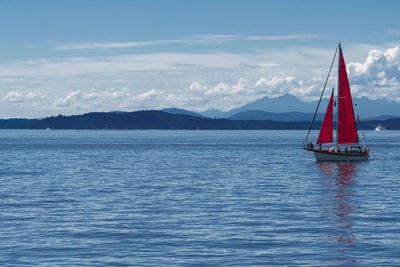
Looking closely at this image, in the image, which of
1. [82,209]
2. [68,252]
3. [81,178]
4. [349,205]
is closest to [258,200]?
[349,205]

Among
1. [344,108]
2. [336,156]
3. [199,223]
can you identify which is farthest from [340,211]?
[344,108]

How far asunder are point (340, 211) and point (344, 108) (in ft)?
166

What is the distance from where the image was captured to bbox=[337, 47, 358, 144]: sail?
82.2 m

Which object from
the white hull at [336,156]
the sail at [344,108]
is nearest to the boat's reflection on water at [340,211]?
the white hull at [336,156]

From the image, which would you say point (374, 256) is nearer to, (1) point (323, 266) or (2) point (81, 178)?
(1) point (323, 266)

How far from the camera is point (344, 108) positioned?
270ft

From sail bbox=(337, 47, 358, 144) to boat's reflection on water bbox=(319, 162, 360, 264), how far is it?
17647 mm

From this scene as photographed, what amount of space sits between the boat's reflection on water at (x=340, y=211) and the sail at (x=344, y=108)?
17647 millimetres

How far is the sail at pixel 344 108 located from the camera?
8225 centimetres

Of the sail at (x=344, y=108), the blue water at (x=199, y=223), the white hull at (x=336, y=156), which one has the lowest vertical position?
the blue water at (x=199, y=223)

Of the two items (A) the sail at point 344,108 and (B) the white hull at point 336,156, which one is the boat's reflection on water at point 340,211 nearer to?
(B) the white hull at point 336,156

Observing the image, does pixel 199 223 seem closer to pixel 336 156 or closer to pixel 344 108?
pixel 336 156

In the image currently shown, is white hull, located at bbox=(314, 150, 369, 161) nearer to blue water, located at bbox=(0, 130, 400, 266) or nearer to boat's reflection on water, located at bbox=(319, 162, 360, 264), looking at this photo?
boat's reflection on water, located at bbox=(319, 162, 360, 264)

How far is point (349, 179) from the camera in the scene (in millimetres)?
58000
